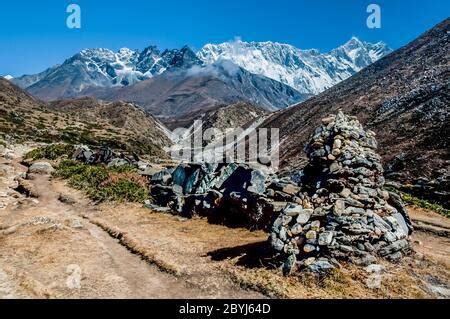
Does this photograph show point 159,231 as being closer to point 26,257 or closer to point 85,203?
point 26,257

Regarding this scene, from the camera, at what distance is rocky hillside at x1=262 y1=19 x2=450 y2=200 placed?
51969mm

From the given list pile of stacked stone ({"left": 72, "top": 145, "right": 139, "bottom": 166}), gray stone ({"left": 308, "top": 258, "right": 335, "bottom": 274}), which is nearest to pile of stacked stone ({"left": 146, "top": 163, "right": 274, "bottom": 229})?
gray stone ({"left": 308, "top": 258, "right": 335, "bottom": 274})

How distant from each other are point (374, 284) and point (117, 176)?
29.6 metres

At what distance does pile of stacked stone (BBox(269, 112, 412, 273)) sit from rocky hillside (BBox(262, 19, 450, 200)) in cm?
2583

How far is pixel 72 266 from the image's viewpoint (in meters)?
19.9

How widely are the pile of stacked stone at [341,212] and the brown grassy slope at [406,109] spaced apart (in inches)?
1194

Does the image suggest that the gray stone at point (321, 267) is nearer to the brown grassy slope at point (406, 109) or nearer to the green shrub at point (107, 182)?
the green shrub at point (107, 182)

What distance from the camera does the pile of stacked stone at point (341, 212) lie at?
18281mm

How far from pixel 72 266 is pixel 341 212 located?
12871 mm

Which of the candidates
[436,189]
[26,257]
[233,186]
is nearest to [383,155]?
[436,189]

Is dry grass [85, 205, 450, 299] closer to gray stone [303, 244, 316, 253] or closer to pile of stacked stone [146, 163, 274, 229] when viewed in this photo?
gray stone [303, 244, 316, 253]

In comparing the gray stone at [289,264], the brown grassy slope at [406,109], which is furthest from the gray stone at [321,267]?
the brown grassy slope at [406,109]

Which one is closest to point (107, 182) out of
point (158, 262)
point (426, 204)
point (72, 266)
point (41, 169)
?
point (41, 169)
